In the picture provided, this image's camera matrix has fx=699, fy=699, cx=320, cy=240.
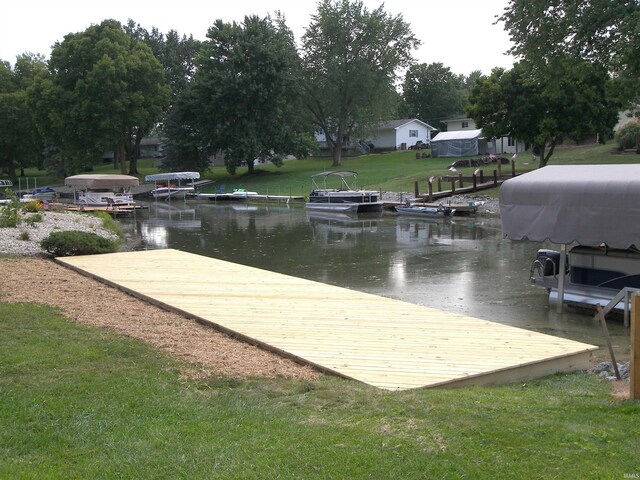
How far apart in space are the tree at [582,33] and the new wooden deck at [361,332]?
19.4 meters

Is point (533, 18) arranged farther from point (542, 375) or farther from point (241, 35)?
point (241, 35)

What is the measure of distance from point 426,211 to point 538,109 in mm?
10302

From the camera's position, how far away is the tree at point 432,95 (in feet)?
333

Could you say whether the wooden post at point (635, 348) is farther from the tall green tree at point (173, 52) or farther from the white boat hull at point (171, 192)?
the tall green tree at point (173, 52)

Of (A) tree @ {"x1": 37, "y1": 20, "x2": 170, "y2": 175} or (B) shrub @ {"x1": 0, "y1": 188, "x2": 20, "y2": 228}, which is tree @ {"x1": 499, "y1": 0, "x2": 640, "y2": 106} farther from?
(A) tree @ {"x1": 37, "y1": 20, "x2": 170, "y2": 175}

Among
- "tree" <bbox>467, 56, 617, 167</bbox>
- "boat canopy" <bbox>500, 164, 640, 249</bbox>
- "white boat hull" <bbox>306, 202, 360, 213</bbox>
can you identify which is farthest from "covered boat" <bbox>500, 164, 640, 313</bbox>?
"white boat hull" <bbox>306, 202, 360, 213</bbox>

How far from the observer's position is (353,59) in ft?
230

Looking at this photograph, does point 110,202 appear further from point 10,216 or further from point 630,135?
point 630,135

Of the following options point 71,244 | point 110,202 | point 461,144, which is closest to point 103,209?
point 110,202

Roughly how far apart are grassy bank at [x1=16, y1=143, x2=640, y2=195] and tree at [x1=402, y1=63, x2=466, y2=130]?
21776mm

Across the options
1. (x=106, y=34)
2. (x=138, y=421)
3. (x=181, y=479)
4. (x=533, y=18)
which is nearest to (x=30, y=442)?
(x=138, y=421)

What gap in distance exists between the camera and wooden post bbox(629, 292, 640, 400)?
6309mm

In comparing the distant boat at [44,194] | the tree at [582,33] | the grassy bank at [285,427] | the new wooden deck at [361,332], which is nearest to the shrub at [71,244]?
the new wooden deck at [361,332]

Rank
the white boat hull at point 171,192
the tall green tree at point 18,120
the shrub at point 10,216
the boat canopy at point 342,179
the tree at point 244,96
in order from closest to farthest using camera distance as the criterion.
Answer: the shrub at point 10,216
the boat canopy at point 342,179
the white boat hull at point 171,192
the tree at point 244,96
the tall green tree at point 18,120
